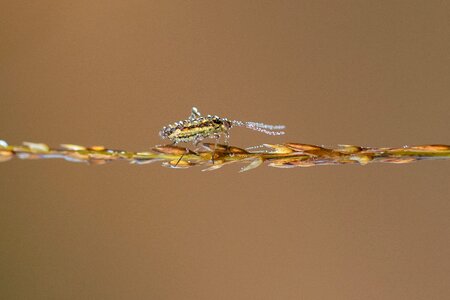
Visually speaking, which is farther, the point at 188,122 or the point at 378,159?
the point at 188,122

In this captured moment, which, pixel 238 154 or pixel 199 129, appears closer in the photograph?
pixel 238 154

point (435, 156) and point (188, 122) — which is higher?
point (188, 122)

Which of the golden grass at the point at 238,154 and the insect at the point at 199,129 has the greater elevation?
the insect at the point at 199,129

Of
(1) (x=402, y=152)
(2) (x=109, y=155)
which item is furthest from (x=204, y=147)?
(1) (x=402, y=152)

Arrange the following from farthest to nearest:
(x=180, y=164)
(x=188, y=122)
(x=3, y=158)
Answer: (x=188, y=122)
(x=180, y=164)
(x=3, y=158)

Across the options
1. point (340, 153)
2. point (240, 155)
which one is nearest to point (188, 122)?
point (240, 155)

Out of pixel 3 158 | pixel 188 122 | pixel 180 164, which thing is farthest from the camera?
pixel 188 122

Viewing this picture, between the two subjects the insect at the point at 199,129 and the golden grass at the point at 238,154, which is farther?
the insect at the point at 199,129

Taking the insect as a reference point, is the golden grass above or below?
below

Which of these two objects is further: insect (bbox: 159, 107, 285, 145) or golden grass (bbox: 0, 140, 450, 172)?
insect (bbox: 159, 107, 285, 145)

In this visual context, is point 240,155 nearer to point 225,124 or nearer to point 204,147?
point 204,147
